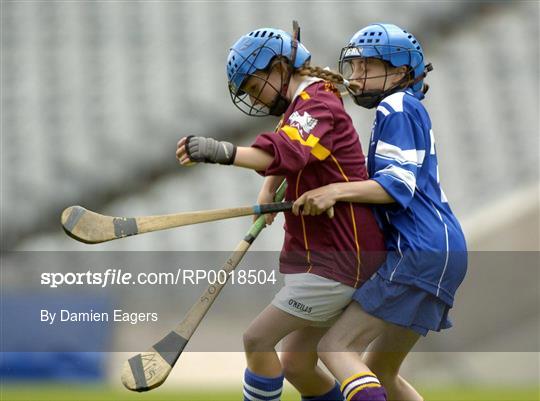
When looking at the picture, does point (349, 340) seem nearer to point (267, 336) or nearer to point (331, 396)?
point (267, 336)

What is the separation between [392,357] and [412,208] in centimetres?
51

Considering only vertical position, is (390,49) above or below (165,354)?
above

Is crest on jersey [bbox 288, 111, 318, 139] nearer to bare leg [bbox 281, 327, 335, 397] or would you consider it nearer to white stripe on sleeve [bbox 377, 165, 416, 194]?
white stripe on sleeve [bbox 377, 165, 416, 194]

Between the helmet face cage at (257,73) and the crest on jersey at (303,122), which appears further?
the helmet face cage at (257,73)

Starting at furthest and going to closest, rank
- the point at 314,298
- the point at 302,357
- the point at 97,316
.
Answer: the point at 97,316, the point at 302,357, the point at 314,298

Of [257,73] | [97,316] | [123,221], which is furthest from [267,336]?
[97,316]

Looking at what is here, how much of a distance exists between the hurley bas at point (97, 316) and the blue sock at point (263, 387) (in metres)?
2.69

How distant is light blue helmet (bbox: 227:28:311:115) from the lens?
134 inches

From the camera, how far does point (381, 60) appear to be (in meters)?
3.52

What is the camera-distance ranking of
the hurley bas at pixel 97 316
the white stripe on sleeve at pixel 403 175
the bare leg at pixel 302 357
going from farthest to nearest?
the hurley bas at pixel 97 316 → the bare leg at pixel 302 357 → the white stripe on sleeve at pixel 403 175

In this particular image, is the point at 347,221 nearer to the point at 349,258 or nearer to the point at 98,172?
the point at 349,258

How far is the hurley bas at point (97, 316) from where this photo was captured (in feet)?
20.0

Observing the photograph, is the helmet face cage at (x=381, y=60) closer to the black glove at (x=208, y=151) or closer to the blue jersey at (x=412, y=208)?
the blue jersey at (x=412, y=208)

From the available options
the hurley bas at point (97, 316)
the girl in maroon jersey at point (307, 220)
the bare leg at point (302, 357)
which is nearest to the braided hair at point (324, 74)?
the girl in maroon jersey at point (307, 220)
